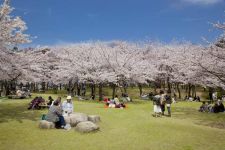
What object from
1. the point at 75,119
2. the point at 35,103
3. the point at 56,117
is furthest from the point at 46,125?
the point at 35,103

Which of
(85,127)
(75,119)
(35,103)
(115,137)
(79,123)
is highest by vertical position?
(35,103)

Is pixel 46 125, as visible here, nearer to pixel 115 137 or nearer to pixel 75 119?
pixel 75 119

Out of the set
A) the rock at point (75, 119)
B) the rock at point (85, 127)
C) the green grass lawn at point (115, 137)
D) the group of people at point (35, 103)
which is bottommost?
the green grass lawn at point (115, 137)

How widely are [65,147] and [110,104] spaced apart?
18.3 m

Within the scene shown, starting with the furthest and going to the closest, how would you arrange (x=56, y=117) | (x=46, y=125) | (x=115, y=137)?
(x=56, y=117), (x=46, y=125), (x=115, y=137)

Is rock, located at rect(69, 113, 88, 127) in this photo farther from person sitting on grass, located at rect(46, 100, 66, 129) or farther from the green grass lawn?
the green grass lawn

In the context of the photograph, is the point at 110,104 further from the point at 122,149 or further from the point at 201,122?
the point at 122,149

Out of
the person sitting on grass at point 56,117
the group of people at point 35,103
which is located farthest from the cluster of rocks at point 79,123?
the group of people at point 35,103

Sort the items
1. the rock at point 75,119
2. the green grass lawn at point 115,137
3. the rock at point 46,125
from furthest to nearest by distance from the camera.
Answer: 1. the rock at point 75,119
2. the rock at point 46,125
3. the green grass lawn at point 115,137

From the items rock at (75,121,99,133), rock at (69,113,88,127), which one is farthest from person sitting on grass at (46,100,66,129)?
rock at (75,121,99,133)

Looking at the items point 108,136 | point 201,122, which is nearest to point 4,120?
point 108,136

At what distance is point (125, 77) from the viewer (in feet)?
156

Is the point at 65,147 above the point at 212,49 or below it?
below

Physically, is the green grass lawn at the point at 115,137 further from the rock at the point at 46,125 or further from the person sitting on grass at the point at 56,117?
the person sitting on grass at the point at 56,117
